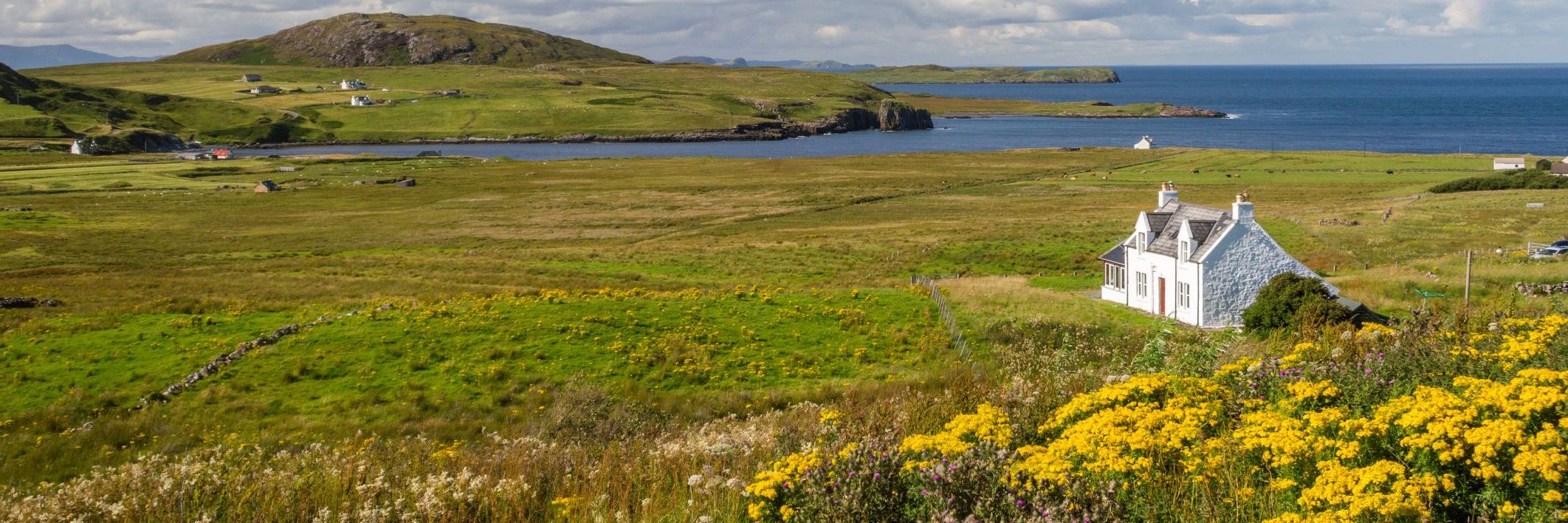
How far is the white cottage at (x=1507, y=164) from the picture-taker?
349 ft

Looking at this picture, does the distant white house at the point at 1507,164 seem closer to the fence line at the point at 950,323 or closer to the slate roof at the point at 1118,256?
the slate roof at the point at 1118,256

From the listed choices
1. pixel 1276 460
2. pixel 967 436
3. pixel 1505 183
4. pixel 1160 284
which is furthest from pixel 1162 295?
pixel 1505 183

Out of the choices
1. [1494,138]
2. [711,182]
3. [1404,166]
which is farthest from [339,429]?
[1494,138]

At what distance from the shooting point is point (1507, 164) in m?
108

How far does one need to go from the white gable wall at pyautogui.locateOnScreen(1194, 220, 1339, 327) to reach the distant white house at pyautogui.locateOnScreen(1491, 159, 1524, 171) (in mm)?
91751

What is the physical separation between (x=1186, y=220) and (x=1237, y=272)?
2561 millimetres

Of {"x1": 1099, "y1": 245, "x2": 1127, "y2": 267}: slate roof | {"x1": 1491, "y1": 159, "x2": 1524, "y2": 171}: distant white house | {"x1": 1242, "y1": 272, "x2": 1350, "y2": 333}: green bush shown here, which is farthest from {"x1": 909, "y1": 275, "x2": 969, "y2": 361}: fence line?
{"x1": 1491, "y1": 159, "x2": 1524, "y2": 171}: distant white house

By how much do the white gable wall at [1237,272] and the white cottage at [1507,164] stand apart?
301ft

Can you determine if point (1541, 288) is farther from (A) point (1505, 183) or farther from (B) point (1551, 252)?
(A) point (1505, 183)

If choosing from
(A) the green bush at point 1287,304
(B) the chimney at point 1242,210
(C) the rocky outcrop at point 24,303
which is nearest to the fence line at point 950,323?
(A) the green bush at point 1287,304

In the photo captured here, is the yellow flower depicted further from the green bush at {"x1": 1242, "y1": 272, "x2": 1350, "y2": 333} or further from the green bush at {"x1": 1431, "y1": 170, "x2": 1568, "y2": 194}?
the green bush at {"x1": 1431, "y1": 170, "x2": 1568, "y2": 194}

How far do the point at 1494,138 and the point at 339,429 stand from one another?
21724 cm

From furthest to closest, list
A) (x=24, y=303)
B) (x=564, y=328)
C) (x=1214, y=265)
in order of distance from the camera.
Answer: (x=24, y=303) < (x=1214, y=265) < (x=564, y=328)

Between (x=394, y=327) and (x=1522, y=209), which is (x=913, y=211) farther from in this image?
(x=394, y=327)
